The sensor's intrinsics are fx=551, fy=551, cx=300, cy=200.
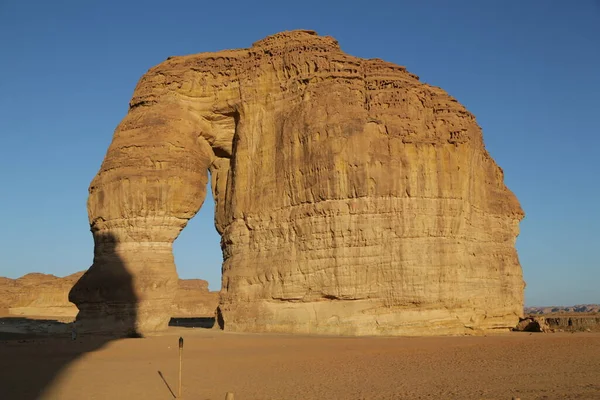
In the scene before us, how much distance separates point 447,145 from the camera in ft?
85.3

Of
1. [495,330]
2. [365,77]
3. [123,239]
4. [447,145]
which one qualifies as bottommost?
[495,330]

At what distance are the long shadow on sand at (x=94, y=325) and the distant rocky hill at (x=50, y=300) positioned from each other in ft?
123

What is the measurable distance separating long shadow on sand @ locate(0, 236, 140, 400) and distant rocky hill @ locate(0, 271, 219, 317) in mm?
37562

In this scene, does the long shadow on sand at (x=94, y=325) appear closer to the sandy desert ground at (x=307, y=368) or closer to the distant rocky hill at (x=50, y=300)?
the sandy desert ground at (x=307, y=368)

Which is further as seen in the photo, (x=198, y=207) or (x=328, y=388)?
(x=198, y=207)

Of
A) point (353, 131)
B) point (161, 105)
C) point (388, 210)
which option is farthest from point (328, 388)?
point (161, 105)

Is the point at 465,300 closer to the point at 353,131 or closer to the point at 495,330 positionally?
the point at 495,330

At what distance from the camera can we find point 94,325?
2633 cm

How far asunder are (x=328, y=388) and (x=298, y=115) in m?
17.4

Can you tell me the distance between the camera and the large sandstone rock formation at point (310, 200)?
960 inches

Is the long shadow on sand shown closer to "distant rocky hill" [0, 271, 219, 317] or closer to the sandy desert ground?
the sandy desert ground

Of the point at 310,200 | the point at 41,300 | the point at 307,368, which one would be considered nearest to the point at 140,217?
the point at 310,200

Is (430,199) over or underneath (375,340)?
over

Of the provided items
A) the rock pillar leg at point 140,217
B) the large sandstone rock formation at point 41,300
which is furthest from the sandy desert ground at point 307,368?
the large sandstone rock formation at point 41,300
